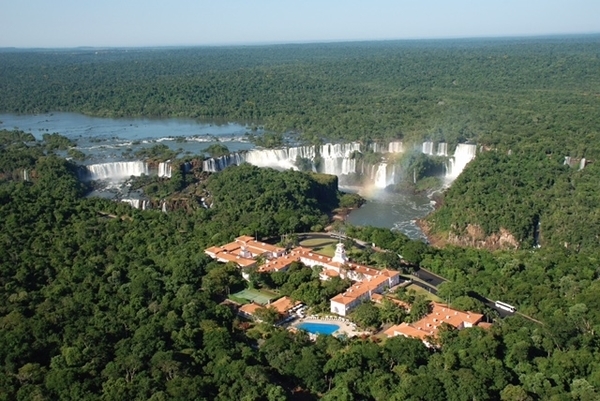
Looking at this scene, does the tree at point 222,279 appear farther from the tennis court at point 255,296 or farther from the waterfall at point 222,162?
the waterfall at point 222,162

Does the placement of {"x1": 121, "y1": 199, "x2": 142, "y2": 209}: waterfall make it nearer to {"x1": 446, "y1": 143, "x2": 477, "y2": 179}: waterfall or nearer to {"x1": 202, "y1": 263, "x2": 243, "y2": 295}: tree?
{"x1": 202, "y1": 263, "x2": 243, "y2": 295}: tree

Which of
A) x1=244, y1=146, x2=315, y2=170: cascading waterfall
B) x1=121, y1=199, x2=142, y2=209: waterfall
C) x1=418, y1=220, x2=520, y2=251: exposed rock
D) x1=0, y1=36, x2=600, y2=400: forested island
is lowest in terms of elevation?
x1=418, y1=220, x2=520, y2=251: exposed rock

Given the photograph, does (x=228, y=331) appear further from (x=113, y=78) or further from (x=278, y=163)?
(x=113, y=78)

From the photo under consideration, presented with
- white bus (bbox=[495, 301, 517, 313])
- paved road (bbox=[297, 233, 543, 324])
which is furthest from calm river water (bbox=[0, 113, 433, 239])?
white bus (bbox=[495, 301, 517, 313])

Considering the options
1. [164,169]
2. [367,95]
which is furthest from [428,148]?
[367,95]

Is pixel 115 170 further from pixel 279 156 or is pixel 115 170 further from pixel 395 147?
pixel 395 147

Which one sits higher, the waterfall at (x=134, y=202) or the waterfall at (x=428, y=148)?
the waterfall at (x=428, y=148)

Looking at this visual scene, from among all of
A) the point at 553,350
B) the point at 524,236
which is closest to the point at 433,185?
the point at 524,236

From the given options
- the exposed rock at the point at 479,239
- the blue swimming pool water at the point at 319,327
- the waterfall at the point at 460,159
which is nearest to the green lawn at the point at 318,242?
the exposed rock at the point at 479,239
